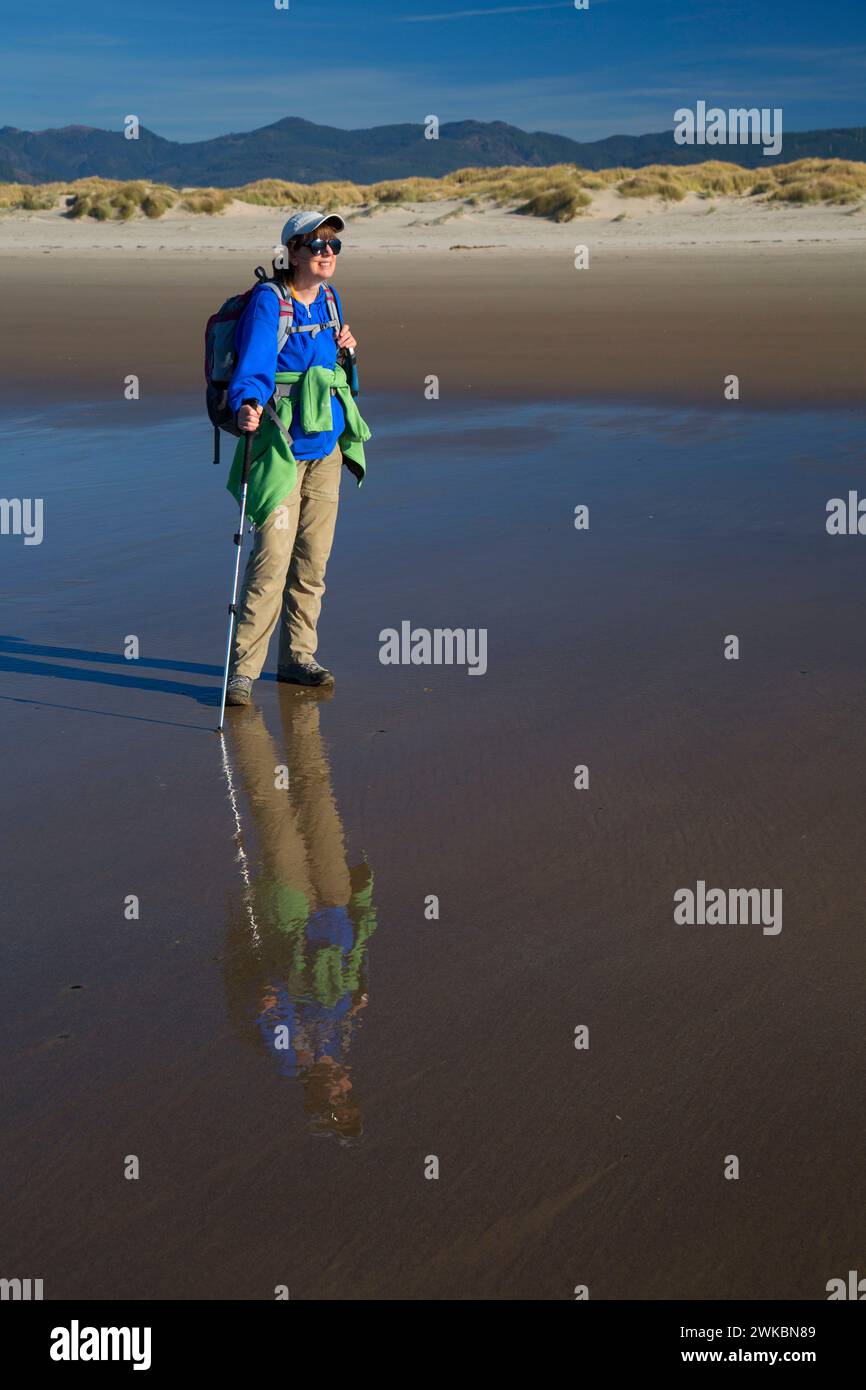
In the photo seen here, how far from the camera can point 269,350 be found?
584 cm

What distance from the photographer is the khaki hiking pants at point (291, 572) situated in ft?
20.2

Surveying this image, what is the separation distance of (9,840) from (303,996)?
147 centimetres

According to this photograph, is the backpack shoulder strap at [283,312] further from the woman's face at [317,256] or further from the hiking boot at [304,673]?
the hiking boot at [304,673]

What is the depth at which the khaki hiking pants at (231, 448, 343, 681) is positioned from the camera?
615 centimetres

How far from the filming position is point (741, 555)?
26.8 ft

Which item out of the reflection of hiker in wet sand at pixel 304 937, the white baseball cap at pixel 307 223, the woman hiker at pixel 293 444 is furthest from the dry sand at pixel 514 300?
the reflection of hiker in wet sand at pixel 304 937

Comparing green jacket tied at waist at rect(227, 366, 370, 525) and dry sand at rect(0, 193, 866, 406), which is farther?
dry sand at rect(0, 193, 866, 406)

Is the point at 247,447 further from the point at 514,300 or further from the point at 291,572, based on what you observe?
the point at 514,300

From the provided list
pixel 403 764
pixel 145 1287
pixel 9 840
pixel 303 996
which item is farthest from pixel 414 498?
pixel 145 1287

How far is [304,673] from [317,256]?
169 cm

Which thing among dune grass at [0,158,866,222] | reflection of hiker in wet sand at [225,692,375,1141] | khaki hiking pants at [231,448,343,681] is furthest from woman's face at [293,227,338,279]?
dune grass at [0,158,866,222]

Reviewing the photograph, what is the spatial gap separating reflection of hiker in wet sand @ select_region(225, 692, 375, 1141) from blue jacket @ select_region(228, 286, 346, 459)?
1.37 meters

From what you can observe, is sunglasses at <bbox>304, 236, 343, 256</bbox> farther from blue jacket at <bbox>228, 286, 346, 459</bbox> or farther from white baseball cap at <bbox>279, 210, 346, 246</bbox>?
blue jacket at <bbox>228, 286, 346, 459</bbox>

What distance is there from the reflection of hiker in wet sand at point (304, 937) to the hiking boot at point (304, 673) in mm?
716
